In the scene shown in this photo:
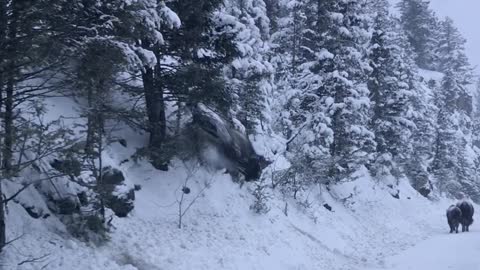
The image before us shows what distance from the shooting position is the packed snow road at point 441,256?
14.4 metres

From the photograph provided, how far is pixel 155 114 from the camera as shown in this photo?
1426 centimetres

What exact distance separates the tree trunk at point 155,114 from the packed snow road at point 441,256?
7724mm

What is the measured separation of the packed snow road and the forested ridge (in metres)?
4.65

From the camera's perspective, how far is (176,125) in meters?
15.0

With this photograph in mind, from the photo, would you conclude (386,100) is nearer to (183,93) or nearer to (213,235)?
(183,93)

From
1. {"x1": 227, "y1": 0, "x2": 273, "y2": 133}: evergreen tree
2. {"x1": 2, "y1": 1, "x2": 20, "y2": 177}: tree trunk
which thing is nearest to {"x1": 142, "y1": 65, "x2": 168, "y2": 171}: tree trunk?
{"x1": 227, "y1": 0, "x2": 273, "y2": 133}: evergreen tree

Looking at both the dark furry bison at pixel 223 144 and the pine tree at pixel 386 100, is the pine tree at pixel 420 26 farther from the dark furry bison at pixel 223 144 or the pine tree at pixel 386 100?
the dark furry bison at pixel 223 144

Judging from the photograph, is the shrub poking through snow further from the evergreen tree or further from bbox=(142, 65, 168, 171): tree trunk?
bbox=(142, 65, 168, 171): tree trunk

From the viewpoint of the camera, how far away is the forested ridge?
8.06 metres

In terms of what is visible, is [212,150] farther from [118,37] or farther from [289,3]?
[289,3]

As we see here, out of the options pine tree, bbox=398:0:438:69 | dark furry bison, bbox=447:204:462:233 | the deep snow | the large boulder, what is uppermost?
pine tree, bbox=398:0:438:69

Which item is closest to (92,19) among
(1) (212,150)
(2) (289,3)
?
(1) (212,150)

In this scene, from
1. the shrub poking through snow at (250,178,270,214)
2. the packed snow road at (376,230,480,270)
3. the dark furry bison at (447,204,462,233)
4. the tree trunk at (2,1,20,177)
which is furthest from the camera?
the dark furry bison at (447,204,462,233)

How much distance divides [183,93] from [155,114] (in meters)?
1.36
